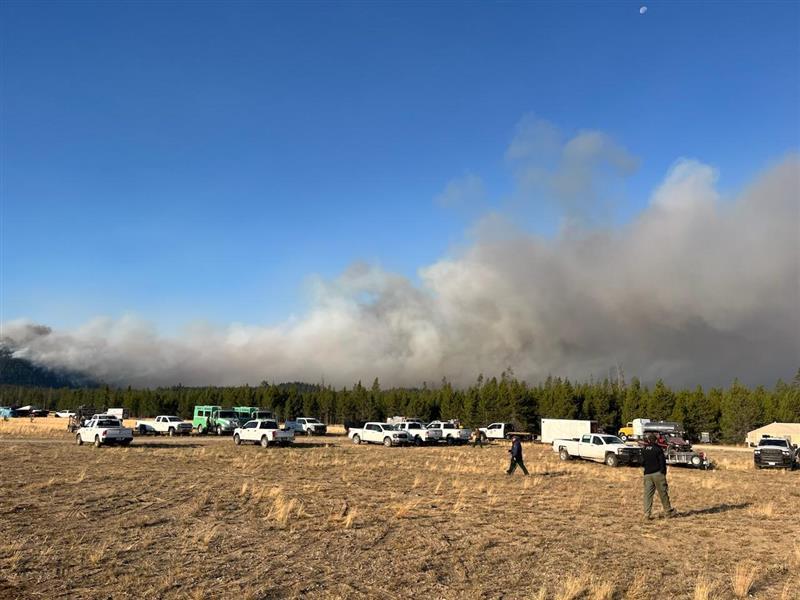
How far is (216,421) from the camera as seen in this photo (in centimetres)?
5619

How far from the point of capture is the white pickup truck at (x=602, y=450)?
3228 cm

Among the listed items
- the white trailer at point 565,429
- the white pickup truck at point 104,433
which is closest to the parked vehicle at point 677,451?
the white trailer at point 565,429

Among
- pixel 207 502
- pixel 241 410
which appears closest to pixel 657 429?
pixel 241 410

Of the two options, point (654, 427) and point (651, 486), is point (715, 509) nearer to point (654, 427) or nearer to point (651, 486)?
point (651, 486)

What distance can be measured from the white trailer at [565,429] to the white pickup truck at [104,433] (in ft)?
110

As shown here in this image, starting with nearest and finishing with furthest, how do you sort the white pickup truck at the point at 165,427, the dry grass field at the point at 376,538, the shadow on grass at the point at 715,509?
the dry grass field at the point at 376,538 < the shadow on grass at the point at 715,509 < the white pickup truck at the point at 165,427

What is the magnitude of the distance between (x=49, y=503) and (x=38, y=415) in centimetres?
14040

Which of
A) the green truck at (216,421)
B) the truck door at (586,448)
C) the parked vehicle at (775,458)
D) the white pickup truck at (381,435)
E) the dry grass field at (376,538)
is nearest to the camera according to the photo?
the dry grass field at (376,538)

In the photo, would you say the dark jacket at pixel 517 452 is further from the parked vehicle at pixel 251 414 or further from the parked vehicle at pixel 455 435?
the parked vehicle at pixel 251 414

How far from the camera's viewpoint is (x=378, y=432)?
47.9 m

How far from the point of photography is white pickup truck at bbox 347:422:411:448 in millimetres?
46800

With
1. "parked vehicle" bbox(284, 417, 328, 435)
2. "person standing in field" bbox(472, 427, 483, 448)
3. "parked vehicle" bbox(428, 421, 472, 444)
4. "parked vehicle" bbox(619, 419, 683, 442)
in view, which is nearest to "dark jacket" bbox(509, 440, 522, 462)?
"person standing in field" bbox(472, 427, 483, 448)

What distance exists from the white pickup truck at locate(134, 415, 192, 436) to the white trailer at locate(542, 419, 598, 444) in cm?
3214

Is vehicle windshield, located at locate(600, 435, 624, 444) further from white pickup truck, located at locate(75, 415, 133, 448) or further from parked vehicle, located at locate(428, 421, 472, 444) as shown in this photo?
white pickup truck, located at locate(75, 415, 133, 448)
